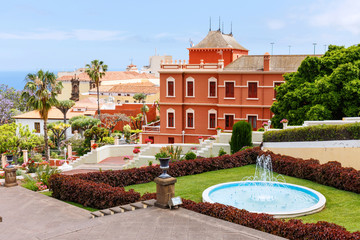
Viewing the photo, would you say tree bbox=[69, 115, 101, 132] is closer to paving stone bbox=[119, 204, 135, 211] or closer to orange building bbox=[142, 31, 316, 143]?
orange building bbox=[142, 31, 316, 143]

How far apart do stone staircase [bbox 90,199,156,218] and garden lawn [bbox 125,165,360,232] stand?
128 inches

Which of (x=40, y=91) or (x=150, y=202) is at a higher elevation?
(x=40, y=91)

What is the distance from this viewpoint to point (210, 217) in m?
12.0

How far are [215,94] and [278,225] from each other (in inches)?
1175

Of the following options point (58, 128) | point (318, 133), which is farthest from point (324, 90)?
point (58, 128)

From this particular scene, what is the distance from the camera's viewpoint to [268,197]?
54.4ft

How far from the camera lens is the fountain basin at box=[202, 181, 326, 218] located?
14.6 meters

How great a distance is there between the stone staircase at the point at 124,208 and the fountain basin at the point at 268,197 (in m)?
2.82

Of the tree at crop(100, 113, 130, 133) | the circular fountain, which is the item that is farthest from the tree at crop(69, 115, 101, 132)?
the circular fountain

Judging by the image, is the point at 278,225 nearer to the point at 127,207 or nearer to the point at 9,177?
the point at 127,207

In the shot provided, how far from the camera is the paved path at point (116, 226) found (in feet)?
34.9

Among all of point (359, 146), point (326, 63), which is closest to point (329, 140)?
point (359, 146)

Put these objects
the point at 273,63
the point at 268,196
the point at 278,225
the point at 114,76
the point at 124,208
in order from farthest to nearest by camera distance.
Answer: the point at 114,76
the point at 273,63
the point at 268,196
the point at 124,208
the point at 278,225

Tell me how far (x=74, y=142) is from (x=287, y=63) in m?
22.7
